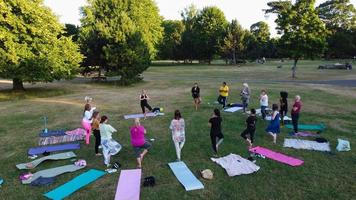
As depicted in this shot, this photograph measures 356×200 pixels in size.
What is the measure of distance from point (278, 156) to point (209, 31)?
76300 mm

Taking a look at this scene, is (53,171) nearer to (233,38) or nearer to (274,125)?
(274,125)

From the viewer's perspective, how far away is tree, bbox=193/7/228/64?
268 ft

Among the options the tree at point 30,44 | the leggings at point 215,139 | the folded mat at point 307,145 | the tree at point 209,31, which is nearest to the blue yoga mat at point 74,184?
the leggings at point 215,139

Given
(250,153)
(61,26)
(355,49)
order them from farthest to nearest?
(355,49), (61,26), (250,153)

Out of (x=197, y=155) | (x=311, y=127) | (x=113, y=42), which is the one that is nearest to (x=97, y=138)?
(x=197, y=155)

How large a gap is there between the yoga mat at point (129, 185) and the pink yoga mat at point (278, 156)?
5.06 m

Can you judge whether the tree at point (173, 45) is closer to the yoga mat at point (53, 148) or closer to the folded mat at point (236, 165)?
the yoga mat at point (53, 148)

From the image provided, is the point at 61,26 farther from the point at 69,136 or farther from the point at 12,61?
the point at 69,136

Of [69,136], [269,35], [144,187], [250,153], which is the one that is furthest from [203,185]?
[269,35]

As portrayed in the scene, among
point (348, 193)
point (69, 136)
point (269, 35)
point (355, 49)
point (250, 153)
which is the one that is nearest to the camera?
point (348, 193)

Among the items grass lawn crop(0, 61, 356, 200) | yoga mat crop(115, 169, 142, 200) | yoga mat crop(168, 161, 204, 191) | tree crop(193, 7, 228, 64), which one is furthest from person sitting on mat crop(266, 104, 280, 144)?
tree crop(193, 7, 228, 64)

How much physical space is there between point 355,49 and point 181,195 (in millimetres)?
89124

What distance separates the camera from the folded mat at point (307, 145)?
40.7ft

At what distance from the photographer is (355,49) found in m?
80.6
